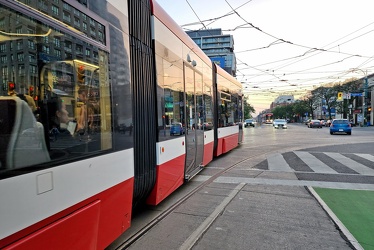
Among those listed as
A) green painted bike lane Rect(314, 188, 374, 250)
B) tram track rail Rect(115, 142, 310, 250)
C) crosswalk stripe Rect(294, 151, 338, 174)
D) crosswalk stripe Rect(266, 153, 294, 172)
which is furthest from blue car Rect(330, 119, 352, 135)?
tram track rail Rect(115, 142, 310, 250)

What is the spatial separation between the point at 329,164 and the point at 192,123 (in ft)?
20.2

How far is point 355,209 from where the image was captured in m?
5.06

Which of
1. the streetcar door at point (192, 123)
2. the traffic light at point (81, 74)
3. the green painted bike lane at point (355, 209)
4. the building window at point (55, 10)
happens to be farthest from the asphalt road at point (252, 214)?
the building window at point (55, 10)

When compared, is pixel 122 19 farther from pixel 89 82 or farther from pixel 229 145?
pixel 229 145

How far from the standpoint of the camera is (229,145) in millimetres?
12133

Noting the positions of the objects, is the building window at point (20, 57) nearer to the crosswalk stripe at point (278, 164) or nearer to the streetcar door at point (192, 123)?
the streetcar door at point (192, 123)

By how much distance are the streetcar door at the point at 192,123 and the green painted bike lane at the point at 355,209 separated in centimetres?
288

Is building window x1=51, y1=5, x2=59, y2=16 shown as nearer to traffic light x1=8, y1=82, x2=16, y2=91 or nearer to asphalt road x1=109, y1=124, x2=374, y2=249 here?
traffic light x1=8, y1=82, x2=16, y2=91

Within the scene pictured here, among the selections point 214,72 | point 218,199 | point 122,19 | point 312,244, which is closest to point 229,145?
point 214,72

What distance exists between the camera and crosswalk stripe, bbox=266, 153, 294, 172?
889 centimetres

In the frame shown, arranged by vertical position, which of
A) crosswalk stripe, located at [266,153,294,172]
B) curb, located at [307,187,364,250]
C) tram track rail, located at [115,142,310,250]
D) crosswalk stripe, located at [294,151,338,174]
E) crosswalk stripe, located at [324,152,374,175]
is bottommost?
crosswalk stripe, located at [324,152,374,175]

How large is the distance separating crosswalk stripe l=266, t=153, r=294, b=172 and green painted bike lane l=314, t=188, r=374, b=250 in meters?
2.44

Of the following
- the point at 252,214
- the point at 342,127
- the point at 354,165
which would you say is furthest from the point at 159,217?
the point at 342,127

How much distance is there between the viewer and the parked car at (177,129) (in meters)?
5.04
